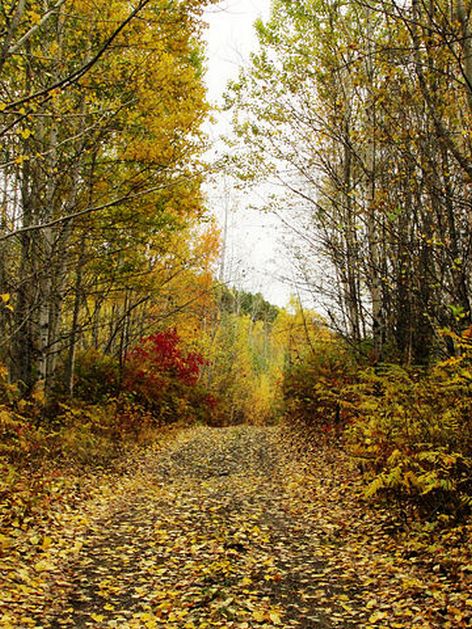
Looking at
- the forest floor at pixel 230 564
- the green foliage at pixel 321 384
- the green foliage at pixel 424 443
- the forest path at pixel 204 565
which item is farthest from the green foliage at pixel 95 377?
the green foliage at pixel 424 443

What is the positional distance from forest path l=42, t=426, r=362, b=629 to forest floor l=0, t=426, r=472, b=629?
15 mm

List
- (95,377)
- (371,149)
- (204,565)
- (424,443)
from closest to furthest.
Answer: (204,565) < (424,443) < (371,149) < (95,377)

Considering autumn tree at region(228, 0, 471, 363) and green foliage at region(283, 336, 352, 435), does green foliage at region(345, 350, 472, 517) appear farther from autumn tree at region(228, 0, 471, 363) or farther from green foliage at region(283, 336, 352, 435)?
green foliage at region(283, 336, 352, 435)

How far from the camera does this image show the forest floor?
3891mm

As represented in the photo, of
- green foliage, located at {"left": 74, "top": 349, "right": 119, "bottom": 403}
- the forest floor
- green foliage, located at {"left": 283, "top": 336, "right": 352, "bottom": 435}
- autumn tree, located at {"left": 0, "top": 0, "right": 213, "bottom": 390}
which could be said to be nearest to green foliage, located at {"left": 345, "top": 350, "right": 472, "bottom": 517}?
the forest floor

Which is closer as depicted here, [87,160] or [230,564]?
[230,564]

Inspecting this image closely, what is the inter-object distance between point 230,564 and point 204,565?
0.26m

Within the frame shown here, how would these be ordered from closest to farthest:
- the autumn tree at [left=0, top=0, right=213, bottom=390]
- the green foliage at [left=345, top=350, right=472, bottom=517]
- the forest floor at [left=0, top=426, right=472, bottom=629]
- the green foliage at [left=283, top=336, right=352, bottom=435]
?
1. the forest floor at [left=0, top=426, right=472, bottom=629]
2. the green foliage at [left=345, top=350, right=472, bottom=517]
3. the autumn tree at [left=0, top=0, right=213, bottom=390]
4. the green foliage at [left=283, top=336, right=352, bottom=435]

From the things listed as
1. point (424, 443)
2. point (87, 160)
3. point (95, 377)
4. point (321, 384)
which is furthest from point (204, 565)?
point (95, 377)

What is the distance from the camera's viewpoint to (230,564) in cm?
497

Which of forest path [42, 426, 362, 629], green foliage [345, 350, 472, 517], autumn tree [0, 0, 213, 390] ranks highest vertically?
autumn tree [0, 0, 213, 390]

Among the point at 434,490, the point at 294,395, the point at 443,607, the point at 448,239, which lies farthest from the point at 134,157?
the point at 294,395

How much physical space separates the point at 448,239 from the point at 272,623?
546 cm

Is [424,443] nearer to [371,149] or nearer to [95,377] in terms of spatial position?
[371,149]
